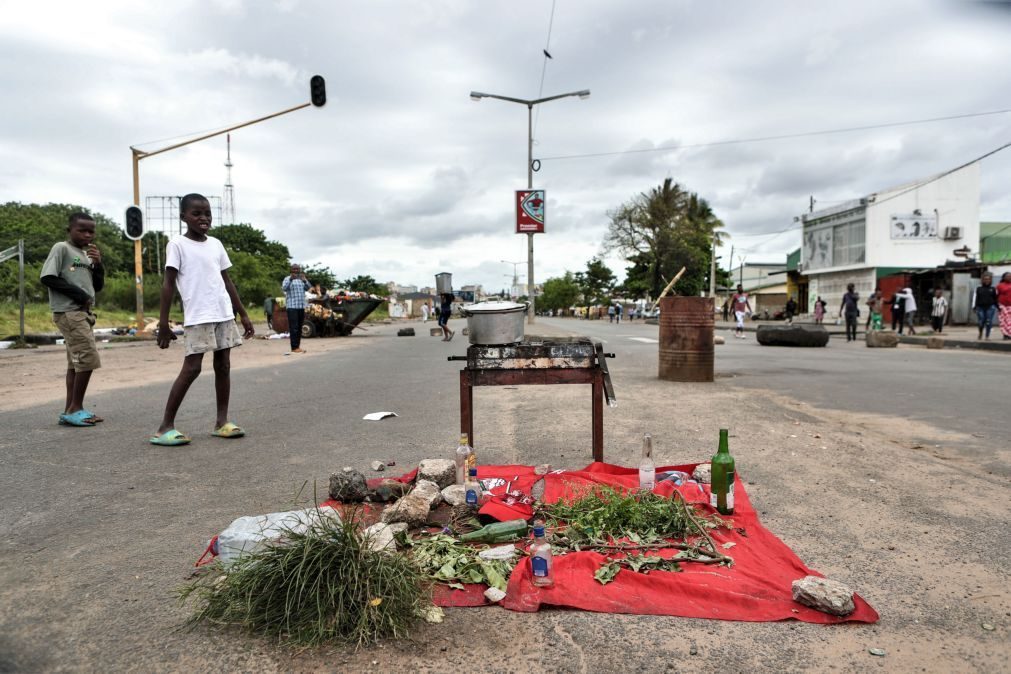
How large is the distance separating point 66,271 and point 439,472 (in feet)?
13.1

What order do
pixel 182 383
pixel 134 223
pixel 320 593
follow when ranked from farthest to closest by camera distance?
pixel 134 223, pixel 182 383, pixel 320 593

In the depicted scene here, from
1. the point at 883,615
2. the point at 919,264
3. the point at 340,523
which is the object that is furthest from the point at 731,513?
the point at 919,264

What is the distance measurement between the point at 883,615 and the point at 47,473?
15.0 feet

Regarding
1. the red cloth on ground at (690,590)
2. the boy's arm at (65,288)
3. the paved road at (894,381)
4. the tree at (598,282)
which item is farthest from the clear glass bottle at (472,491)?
the tree at (598,282)

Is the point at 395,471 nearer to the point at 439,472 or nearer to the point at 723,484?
the point at 439,472

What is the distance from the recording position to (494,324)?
423 cm

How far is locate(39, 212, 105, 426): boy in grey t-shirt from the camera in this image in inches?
213

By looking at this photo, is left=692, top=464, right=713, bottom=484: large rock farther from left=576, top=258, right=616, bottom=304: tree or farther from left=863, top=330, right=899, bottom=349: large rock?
left=576, top=258, right=616, bottom=304: tree

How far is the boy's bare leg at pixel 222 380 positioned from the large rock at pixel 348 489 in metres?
1.99

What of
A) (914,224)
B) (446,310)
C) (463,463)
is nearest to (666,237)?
(914,224)

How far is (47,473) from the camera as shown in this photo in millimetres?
4051

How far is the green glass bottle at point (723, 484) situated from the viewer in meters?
3.18

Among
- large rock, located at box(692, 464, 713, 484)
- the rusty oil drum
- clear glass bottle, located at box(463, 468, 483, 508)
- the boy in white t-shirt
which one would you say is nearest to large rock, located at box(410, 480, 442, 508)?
clear glass bottle, located at box(463, 468, 483, 508)

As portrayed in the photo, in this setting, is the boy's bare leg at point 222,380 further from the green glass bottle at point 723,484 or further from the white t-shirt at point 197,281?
the green glass bottle at point 723,484
